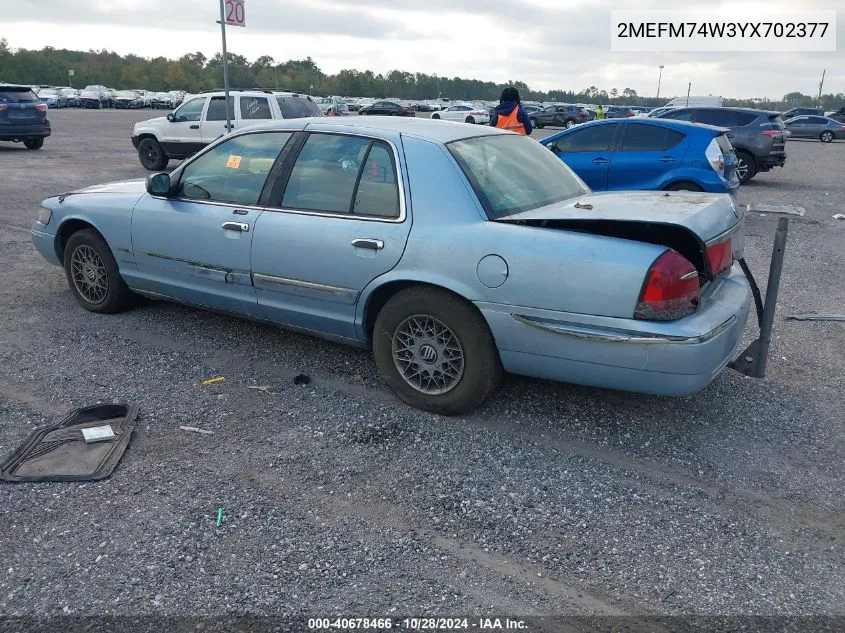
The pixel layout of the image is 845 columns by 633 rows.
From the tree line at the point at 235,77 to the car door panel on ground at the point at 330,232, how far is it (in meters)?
86.6

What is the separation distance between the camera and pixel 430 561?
2.82 m

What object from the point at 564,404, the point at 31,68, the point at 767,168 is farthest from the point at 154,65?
the point at 564,404

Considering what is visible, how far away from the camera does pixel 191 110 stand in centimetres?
1471

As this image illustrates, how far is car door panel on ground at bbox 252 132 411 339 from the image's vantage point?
3990mm

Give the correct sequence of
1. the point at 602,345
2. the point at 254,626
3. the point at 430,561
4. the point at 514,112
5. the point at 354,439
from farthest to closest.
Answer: the point at 514,112 < the point at 354,439 < the point at 602,345 < the point at 430,561 < the point at 254,626

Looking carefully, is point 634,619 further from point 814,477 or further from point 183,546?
point 183,546

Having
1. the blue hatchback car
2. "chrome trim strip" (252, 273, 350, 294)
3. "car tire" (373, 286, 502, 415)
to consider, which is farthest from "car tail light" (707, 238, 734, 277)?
the blue hatchback car

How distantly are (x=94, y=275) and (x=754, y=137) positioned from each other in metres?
13.5

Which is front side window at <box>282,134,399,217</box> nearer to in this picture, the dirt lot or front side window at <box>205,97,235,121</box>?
the dirt lot

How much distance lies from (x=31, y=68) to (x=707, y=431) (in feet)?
345

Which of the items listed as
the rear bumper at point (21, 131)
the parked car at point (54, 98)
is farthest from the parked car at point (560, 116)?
the parked car at point (54, 98)

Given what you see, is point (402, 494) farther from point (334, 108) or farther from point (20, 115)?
point (334, 108)

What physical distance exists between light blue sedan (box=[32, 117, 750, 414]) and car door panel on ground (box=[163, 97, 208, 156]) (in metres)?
10.1

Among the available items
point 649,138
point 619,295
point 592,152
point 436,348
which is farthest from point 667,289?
point 592,152
